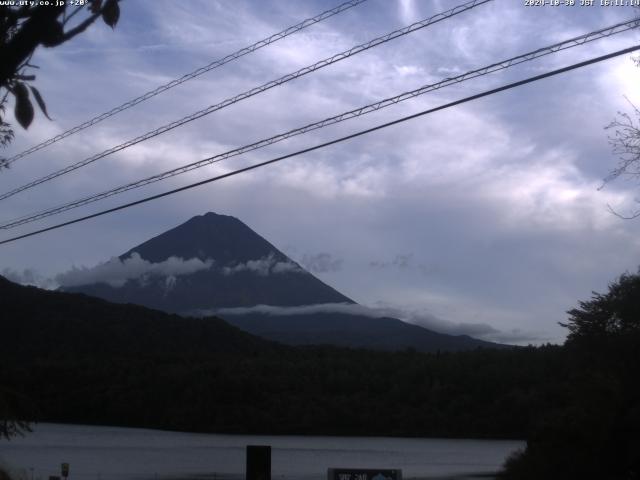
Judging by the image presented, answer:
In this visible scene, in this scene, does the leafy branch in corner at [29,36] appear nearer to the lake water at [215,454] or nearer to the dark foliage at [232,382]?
the lake water at [215,454]

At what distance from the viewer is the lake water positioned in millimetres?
53594

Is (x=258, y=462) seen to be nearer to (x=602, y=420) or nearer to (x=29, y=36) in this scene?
(x=29, y=36)

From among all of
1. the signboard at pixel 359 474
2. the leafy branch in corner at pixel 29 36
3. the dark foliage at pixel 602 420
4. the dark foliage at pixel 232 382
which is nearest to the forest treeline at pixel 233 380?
the dark foliage at pixel 232 382

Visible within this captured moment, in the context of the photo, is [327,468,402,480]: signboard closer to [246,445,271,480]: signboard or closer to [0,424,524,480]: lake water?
[246,445,271,480]: signboard

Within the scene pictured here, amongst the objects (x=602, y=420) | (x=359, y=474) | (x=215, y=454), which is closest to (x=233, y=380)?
(x=215, y=454)

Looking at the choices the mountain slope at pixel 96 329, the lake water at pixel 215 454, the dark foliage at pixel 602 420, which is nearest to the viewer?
the dark foliage at pixel 602 420

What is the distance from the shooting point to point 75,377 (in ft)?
278

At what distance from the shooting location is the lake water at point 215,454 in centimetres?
5359

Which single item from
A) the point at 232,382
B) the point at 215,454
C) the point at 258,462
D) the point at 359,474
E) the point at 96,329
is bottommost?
the point at 215,454

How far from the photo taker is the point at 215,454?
7125cm

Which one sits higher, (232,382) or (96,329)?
(96,329)

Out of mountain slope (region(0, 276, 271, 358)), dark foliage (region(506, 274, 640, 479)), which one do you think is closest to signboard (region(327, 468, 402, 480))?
dark foliage (region(506, 274, 640, 479))

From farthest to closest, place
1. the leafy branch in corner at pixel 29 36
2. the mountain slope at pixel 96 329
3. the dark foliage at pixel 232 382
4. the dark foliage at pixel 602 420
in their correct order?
the dark foliage at pixel 232 382 < the mountain slope at pixel 96 329 < the dark foliage at pixel 602 420 < the leafy branch in corner at pixel 29 36

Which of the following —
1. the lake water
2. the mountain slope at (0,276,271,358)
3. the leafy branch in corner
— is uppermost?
the mountain slope at (0,276,271,358)
